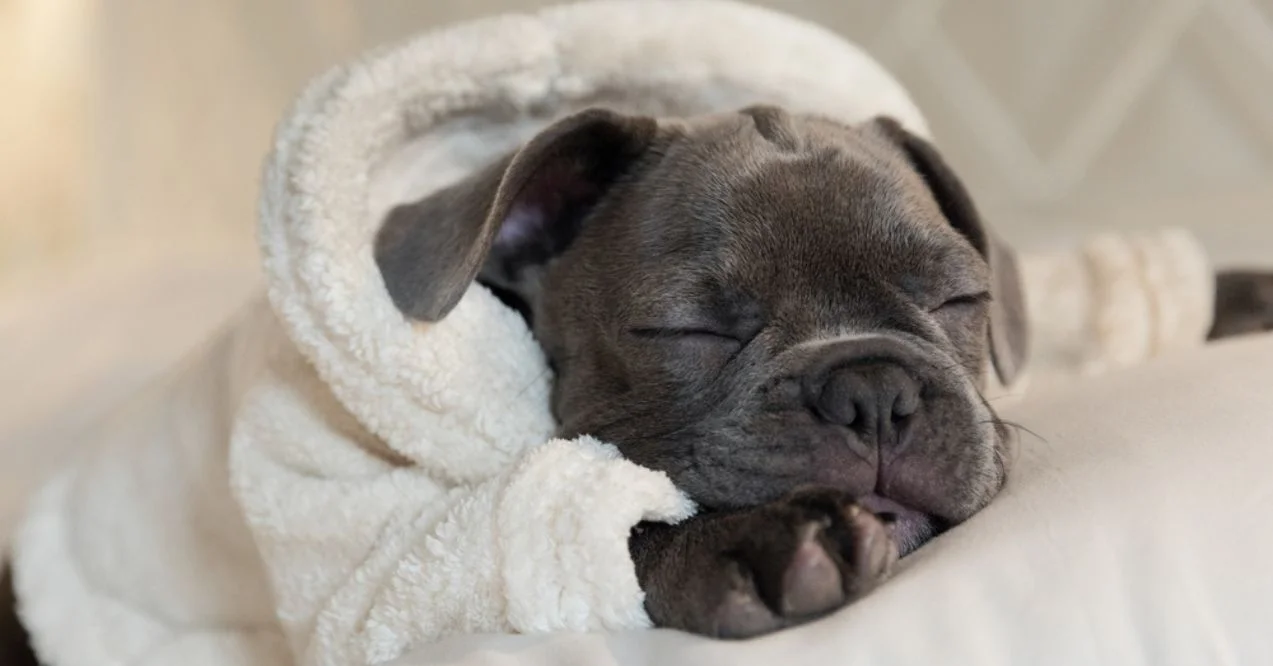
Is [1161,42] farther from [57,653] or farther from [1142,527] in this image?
[57,653]

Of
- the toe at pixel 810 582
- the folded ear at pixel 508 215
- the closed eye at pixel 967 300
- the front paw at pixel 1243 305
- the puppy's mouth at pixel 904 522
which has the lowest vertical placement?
the front paw at pixel 1243 305

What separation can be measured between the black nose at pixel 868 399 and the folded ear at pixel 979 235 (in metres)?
0.44

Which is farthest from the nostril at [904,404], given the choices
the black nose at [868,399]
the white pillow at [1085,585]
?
the white pillow at [1085,585]

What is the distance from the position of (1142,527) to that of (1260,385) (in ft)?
1.12

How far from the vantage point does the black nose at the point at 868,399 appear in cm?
108

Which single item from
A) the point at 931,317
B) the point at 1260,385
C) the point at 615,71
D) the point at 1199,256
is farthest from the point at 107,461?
the point at 1199,256

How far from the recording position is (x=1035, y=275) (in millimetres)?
2025

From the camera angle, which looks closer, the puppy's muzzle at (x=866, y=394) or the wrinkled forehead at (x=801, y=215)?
the puppy's muzzle at (x=866, y=394)

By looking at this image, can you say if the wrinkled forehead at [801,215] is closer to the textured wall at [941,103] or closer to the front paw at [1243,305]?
the front paw at [1243,305]

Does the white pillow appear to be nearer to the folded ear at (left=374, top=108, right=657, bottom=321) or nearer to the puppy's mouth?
the puppy's mouth

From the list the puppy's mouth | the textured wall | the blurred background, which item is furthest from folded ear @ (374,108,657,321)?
the textured wall

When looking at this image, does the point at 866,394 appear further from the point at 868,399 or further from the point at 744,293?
the point at 744,293

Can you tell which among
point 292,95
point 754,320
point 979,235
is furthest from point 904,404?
point 292,95

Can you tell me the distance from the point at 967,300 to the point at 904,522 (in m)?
0.37
